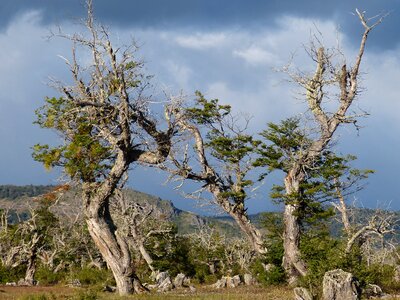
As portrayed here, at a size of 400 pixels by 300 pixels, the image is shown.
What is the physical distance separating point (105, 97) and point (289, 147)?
21.2m

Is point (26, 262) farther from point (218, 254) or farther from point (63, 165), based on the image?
point (63, 165)

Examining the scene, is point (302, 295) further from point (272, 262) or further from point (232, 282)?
point (232, 282)

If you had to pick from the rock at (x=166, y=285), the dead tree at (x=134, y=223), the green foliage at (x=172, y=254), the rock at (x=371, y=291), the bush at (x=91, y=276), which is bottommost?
the rock at (x=371, y=291)

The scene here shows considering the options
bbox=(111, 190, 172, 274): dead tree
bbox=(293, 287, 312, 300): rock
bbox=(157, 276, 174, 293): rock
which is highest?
bbox=(111, 190, 172, 274): dead tree

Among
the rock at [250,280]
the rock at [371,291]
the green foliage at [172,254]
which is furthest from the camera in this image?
the green foliage at [172,254]

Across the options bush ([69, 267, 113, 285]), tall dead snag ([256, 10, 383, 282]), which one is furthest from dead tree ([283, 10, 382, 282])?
bush ([69, 267, 113, 285])

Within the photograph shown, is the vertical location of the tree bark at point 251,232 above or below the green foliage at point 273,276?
above

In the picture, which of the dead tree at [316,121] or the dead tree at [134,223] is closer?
the dead tree at [316,121]

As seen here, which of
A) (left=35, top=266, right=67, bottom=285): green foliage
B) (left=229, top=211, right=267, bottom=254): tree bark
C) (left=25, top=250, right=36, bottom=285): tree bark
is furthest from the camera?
(left=35, top=266, right=67, bottom=285): green foliage

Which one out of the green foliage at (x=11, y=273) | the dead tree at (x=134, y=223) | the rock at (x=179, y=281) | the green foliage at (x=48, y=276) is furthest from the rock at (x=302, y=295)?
the green foliage at (x=48, y=276)

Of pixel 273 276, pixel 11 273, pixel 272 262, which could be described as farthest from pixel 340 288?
pixel 11 273

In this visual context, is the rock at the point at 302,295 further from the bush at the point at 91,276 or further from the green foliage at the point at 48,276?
the green foliage at the point at 48,276

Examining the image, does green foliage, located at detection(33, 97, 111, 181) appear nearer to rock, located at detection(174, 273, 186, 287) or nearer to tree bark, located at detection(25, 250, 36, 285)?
rock, located at detection(174, 273, 186, 287)

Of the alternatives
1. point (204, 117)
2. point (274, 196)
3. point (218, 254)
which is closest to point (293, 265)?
point (274, 196)
